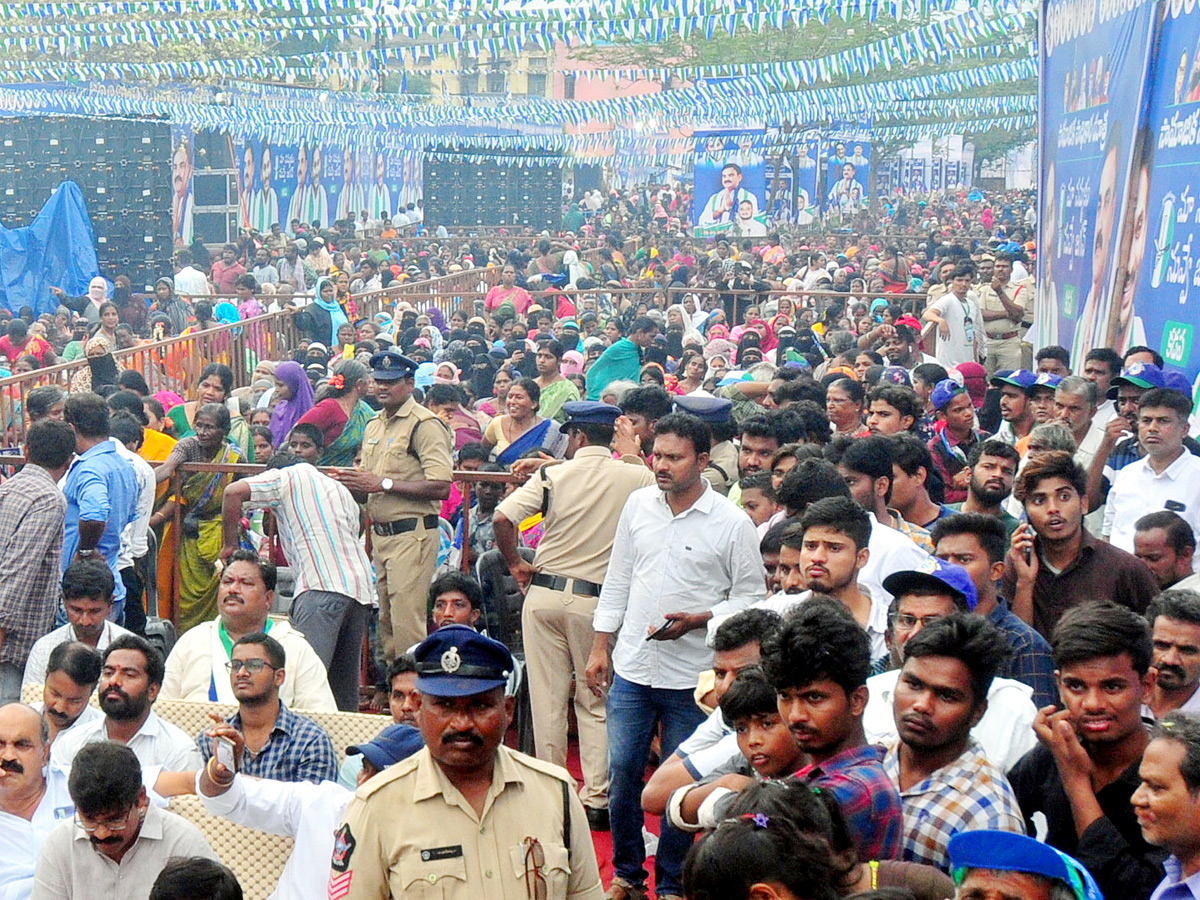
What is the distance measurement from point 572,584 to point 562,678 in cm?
42

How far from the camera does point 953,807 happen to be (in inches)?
128

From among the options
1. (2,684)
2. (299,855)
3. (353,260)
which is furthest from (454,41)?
(299,855)

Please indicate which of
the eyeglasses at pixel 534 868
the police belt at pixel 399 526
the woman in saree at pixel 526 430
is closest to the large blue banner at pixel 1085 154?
the woman in saree at pixel 526 430

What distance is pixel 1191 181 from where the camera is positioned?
342 inches

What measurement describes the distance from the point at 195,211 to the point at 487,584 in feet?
93.3

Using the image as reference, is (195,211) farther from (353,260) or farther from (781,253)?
→ (781,253)

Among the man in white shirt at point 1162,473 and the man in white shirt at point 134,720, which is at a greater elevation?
the man in white shirt at point 1162,473

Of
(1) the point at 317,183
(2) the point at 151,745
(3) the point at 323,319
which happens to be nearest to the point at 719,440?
(2) the point at 151,745

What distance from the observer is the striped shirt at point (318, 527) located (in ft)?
23.0

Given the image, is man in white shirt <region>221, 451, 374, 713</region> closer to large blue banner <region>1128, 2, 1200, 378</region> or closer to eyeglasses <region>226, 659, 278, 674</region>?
eyeglasses <region>226, 659, 278, 674</region>

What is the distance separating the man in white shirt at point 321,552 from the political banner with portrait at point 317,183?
2963 cm

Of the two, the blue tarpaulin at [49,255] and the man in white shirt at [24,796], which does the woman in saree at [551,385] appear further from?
the blue tarpaulin at [49,255]

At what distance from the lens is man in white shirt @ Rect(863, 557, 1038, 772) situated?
3756 mm

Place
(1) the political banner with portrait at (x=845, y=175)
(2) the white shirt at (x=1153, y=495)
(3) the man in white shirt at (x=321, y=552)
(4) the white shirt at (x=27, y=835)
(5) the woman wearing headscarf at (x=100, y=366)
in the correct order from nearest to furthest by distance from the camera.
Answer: (4) the white shirt at (x=27, y=835) → (2) the white shirt at (x=1153, y=495) → (3) the man in white shirt at (x=321, y=552) → (5) the woman wearing headscarf at (x=100, y=366) → (1) the political banner with portrait at (x=845, y=175)
